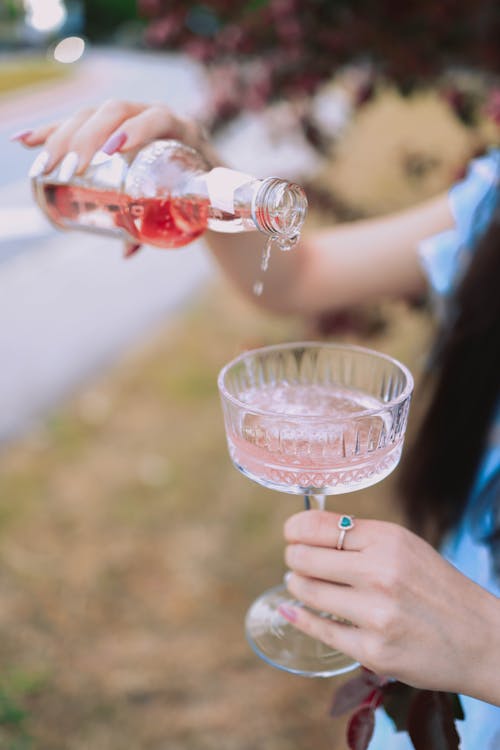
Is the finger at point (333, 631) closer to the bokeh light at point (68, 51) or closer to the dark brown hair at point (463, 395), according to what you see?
the dark brown hair at point (463, 395)

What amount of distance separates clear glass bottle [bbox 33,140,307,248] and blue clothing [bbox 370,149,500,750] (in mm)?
633

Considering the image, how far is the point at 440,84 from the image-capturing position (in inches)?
103

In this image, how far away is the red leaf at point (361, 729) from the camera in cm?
86

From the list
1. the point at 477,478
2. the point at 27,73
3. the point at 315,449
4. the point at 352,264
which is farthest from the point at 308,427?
the point at 27,73

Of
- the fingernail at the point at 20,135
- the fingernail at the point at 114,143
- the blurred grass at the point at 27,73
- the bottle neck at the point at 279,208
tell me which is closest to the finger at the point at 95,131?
the fingernail at the point at 114,143

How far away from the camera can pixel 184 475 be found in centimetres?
329

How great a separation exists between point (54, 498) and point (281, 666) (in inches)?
87.2

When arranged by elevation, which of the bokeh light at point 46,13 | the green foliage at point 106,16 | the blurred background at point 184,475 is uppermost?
the green foliage at point 106,16

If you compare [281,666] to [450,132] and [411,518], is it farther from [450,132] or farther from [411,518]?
[450,132]

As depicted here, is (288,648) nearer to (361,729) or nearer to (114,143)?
(361,729)

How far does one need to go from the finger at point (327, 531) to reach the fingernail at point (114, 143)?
1.74ft

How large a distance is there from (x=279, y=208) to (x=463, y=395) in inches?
30.2

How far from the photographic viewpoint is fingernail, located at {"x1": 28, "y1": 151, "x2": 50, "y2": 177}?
1071 mm

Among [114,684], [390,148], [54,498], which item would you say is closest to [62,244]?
[390,148]
